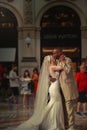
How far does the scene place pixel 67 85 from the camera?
34.1 ft

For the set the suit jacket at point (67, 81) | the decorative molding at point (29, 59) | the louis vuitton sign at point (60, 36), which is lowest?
the decorative molding at point (29, 59)

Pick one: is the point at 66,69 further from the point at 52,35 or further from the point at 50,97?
the point at 52,35

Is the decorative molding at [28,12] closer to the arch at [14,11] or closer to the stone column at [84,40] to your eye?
the arch at [14,11]

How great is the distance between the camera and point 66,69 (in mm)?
10414

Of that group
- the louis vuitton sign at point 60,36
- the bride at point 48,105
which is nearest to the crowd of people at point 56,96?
→ the bride at point 48,105

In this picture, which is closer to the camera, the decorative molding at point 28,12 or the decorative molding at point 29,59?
the decorative molding at point 29,59

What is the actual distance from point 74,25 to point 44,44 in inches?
83.4

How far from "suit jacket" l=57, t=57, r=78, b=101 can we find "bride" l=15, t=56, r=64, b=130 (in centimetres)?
12

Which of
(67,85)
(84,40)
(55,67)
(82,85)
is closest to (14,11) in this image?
(84,40)

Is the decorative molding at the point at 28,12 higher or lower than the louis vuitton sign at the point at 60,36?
higher

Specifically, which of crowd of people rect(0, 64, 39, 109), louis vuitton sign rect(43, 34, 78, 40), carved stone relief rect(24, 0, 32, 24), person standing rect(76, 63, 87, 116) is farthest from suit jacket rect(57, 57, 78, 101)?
louis vuitton sign rect(43, 34, 78, 40)

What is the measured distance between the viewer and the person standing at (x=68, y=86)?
10.4 m

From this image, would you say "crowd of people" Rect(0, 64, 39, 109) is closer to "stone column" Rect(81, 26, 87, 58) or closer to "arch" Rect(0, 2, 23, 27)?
"arch" Rect(0, 2, 23, 27)

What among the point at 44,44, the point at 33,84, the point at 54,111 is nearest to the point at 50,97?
the point at 54,111
